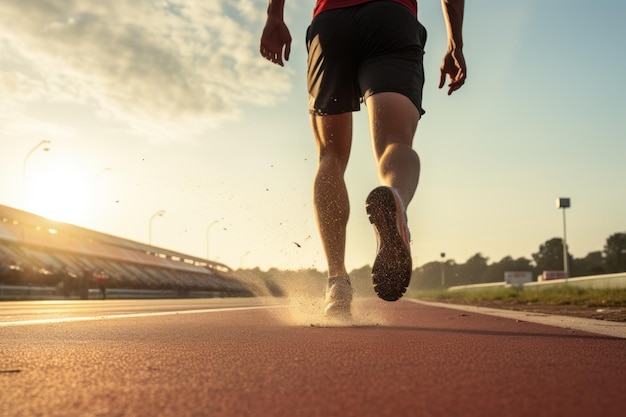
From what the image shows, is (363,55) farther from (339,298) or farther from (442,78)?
(339,298)

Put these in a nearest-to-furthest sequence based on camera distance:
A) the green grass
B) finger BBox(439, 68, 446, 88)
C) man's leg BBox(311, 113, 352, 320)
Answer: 1. man's leg BBox(311, 113, 352, 320)
2. finger BBox(439, 68, 446, 88)
3. the green grass

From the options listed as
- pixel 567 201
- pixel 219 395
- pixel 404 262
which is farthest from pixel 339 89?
pixel 567 201

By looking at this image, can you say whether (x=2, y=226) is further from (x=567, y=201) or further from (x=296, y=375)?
(x=567, y=201)

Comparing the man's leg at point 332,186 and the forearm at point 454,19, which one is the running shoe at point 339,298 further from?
→ the forearm at point 454,19

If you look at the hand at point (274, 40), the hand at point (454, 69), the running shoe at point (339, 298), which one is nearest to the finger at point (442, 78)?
the hand at point (454, 69)

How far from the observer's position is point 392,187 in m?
2.69

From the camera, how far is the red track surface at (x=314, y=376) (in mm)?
1119

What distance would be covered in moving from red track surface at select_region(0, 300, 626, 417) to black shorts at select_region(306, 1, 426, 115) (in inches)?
50.2

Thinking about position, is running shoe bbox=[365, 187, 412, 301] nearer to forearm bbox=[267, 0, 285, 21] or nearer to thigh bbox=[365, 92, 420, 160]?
thigh bbox=[365, 92, 420, 160]

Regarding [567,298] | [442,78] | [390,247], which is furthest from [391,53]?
[567,298]

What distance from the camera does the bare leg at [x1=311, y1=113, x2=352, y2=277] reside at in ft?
11.7

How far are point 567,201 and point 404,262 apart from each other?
56047 mm

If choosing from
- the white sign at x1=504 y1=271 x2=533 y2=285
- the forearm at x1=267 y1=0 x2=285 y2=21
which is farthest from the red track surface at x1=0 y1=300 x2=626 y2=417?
the white sign at x1=504 y1=271 x2=533 y2=285

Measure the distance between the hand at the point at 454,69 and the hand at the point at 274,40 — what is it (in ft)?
3.00
